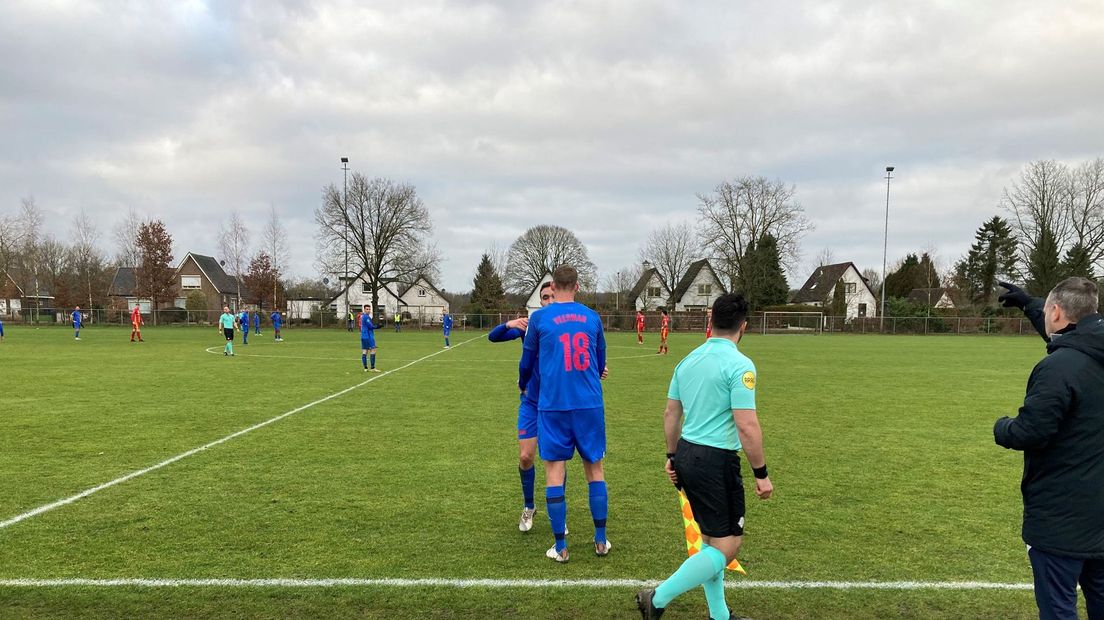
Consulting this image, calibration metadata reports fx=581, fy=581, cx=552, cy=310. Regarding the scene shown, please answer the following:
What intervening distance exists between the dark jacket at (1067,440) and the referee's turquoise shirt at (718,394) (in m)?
1.16

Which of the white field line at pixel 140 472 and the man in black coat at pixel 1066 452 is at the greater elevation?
the man in black coat at pixel 1066 452

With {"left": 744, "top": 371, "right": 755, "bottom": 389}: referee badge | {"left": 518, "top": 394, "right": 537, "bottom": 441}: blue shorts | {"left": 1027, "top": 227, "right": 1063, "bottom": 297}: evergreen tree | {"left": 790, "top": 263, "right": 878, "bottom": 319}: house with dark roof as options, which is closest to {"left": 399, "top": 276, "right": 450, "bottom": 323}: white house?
{"left": 790, "top": 263, "right": 878, "bottom": 319}: house with dark roof

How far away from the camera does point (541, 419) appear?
4.49 metres

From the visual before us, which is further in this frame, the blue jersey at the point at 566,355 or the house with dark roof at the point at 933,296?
the house with dark roof at the point at 933,296

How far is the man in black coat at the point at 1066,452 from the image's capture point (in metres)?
2.56

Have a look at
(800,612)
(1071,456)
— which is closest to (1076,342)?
(1071,456)

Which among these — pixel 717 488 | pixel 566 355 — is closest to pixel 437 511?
pixel 566 355

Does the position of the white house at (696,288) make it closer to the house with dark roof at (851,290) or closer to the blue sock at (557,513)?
the house with dark roof at (851,290)

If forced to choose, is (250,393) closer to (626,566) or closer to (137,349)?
(626,566)

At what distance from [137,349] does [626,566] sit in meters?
27.8

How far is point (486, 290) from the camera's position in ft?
227

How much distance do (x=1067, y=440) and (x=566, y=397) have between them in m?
2.82

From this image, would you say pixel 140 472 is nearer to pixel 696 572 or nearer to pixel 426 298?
pixel 696 572

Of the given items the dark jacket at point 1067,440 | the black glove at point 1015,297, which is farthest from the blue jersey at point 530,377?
the black glove at point 1015,297
